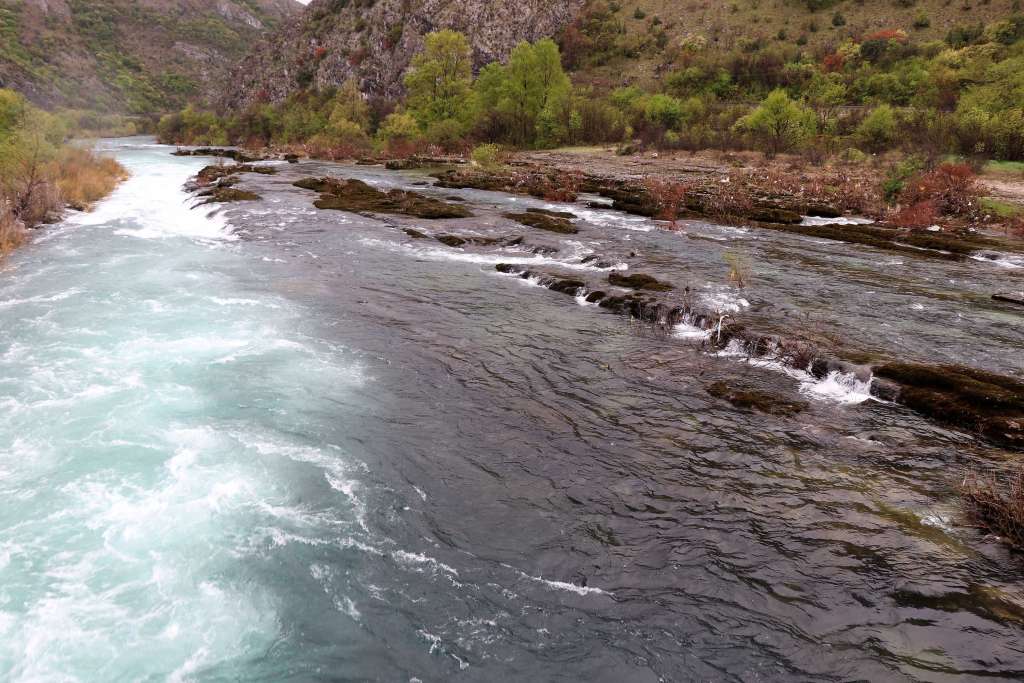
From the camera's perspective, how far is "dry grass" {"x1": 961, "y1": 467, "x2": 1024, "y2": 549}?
7203 millimetres

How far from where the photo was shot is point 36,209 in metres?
26.0

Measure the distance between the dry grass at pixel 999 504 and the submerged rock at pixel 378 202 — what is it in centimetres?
2420

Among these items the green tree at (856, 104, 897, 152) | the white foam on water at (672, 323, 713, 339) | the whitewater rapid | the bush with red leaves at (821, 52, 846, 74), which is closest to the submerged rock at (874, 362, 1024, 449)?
the white foam on water at (672, 323, 713, 339)

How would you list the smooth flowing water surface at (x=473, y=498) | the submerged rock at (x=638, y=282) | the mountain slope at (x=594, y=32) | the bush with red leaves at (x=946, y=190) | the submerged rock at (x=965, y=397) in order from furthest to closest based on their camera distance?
1. the mountain slope at (x=594, y=32)
2. the bush with red leaves at (x=946, y=190)
3. the submerged rock at (x=638, y=282)
4. the submerged rock at (x=965, y=397)
5. the smooth flowing water surface at (x=473, y=498)

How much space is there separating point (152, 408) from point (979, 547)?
13.3m

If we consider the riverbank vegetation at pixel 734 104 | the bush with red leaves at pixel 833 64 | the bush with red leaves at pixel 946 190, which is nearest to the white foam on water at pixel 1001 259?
the bush with red leaves at pixel 946 190

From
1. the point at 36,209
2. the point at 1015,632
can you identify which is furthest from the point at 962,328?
the point at 36,209

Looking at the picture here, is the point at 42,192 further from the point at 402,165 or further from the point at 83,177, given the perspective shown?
the point at 402,165

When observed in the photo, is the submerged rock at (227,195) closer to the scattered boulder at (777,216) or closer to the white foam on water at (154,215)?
the white foam on water at (154,215)

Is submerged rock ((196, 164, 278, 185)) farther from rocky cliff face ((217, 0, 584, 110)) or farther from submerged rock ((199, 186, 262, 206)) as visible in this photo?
rocky cliff face ((217, 0, 584, 110))

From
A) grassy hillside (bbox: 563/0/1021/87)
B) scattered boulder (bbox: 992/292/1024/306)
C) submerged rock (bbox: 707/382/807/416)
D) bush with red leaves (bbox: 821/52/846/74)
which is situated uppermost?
grassy hillside (bbox: 563/0/1021/87)

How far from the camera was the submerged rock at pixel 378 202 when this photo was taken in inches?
1156

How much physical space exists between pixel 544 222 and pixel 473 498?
19.9 m

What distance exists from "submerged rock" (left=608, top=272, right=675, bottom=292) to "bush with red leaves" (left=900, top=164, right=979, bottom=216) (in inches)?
831
